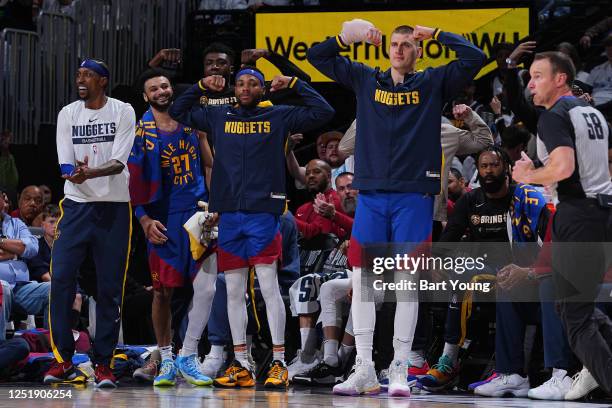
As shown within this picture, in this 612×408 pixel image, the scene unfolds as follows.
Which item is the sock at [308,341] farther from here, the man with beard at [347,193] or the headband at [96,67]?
the headband at [96,67]

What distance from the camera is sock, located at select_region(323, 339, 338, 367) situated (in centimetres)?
776

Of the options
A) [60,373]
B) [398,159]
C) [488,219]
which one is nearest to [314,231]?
[488,219]

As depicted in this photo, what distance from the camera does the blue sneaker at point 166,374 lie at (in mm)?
7457

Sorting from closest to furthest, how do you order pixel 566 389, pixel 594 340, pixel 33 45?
1. pixel 594 340
2. pixel 566 389
3. pixel 33 45

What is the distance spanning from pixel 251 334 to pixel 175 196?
1287mm

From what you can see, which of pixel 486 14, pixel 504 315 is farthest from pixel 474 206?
pixel 486 14

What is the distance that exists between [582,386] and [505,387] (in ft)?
2.00

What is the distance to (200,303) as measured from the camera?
7.73m

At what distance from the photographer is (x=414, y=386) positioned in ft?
24.5

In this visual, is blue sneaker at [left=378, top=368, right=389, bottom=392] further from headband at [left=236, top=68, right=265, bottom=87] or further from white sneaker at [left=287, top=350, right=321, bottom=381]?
headband at [left=236, top=68, right=265, bottom=87]

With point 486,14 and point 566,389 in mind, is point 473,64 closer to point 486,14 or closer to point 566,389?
point 566,389

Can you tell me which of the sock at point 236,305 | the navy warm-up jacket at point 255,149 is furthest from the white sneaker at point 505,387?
the navy warm-up jacket at point 255,149

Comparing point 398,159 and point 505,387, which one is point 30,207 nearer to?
point 398,159

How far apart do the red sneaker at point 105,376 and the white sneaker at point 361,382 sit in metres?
1.53
